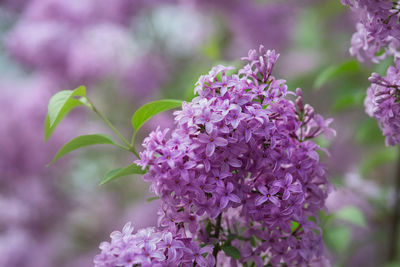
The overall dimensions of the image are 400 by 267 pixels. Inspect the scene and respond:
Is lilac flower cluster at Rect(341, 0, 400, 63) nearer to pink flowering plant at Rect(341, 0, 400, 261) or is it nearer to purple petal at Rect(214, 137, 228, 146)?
pink flowering plant at Rect(341, 0, 400, 261)

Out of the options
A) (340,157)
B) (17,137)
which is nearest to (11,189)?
(17,137)

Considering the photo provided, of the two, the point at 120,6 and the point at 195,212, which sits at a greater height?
the point at 120,6

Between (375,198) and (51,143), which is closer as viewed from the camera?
(375,198)

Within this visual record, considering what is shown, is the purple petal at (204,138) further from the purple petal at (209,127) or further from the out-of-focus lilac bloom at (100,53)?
the out-of-focus lilac bloom at (100,53)

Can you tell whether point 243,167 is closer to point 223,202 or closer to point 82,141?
point 223,202

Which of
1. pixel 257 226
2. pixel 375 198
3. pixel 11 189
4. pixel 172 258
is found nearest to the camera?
pixel 172 258

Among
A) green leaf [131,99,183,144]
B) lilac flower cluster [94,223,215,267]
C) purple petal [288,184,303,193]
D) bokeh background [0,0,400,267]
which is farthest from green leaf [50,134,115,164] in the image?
bokeh background [0,0,400,267]

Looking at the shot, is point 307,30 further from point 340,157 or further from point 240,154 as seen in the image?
point 240,154
